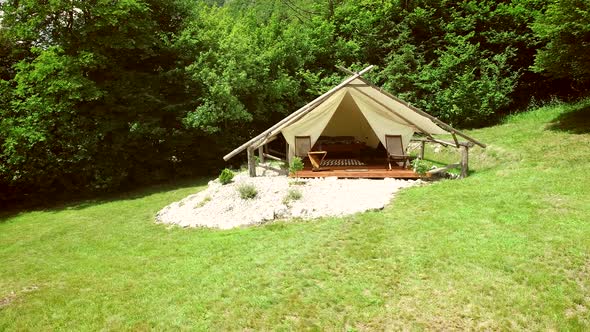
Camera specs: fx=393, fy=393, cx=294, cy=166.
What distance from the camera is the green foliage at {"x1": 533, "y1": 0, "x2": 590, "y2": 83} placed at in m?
14.3

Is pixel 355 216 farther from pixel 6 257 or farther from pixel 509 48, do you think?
pixel 509 48

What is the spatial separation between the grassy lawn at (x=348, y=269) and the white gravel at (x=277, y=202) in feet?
1.95

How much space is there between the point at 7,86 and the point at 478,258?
19.4 m

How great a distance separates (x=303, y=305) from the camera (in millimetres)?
6637

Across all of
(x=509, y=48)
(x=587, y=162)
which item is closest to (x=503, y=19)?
(x=509, y=48)

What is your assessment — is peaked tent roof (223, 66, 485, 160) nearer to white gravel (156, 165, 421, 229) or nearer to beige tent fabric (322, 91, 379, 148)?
white gravel (156, 165, 421, 229)

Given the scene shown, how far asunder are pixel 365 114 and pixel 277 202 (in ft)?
18.0

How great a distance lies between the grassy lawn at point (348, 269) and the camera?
20.8ft

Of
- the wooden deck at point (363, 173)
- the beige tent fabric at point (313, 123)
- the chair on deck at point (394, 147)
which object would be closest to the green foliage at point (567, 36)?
the chair on deck at point (394, 147)

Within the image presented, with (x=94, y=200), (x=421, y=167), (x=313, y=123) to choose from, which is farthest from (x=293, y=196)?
(x=94, y=200)

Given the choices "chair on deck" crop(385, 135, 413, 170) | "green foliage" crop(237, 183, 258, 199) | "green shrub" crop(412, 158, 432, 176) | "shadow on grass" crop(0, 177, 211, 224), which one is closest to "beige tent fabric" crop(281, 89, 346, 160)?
"chair on deck" crop(385, 135, 413, 170)

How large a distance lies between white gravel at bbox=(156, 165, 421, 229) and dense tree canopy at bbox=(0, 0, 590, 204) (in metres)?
6.68

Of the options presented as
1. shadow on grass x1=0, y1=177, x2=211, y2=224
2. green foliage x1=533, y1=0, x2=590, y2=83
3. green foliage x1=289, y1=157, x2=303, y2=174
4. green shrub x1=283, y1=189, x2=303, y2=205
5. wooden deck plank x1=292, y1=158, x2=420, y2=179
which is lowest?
shadow on grass x1=0, y1=177, x2=211, y2=224

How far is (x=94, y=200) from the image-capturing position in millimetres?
18469
